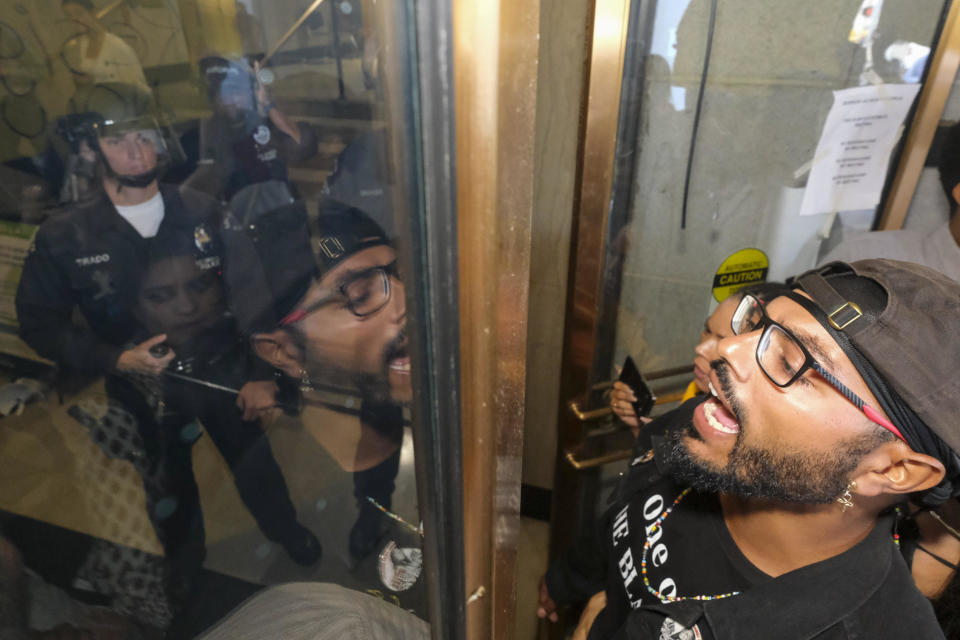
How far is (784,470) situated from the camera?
3.48ft

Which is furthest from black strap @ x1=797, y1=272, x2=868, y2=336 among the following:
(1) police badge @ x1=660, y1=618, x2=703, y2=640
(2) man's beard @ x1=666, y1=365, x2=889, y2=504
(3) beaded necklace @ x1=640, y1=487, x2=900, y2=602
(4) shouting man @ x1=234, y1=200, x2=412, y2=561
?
(4) shouting man @ x1=234, y1=200, x2=412, y2=561

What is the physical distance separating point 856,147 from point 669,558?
1532 mm

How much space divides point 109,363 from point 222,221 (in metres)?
0.11

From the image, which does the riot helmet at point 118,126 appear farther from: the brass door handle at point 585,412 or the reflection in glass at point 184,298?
the brass door handle at point 585,412

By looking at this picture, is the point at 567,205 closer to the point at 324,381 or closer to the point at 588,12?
the point at 588,12

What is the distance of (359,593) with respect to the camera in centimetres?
59

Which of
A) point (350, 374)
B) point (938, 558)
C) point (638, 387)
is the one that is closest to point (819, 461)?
point (938, 558)

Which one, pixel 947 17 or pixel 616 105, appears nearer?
pixel 616 105

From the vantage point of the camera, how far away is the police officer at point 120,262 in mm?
322

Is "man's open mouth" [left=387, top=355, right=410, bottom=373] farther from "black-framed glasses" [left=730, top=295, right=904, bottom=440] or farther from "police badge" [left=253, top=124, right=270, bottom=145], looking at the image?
"black-framed glasses" [left=730, top=295, right=904, bottom=440]

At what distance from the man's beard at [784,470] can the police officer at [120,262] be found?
100 cm

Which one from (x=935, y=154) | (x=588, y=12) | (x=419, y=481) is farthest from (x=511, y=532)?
(x=935, y=154)

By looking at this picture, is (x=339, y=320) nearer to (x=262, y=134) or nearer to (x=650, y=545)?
(x=262, y=134)

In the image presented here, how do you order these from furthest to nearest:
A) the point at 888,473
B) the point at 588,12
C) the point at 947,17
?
the point at 947,17, the point at 588,12, the point at 888,473
